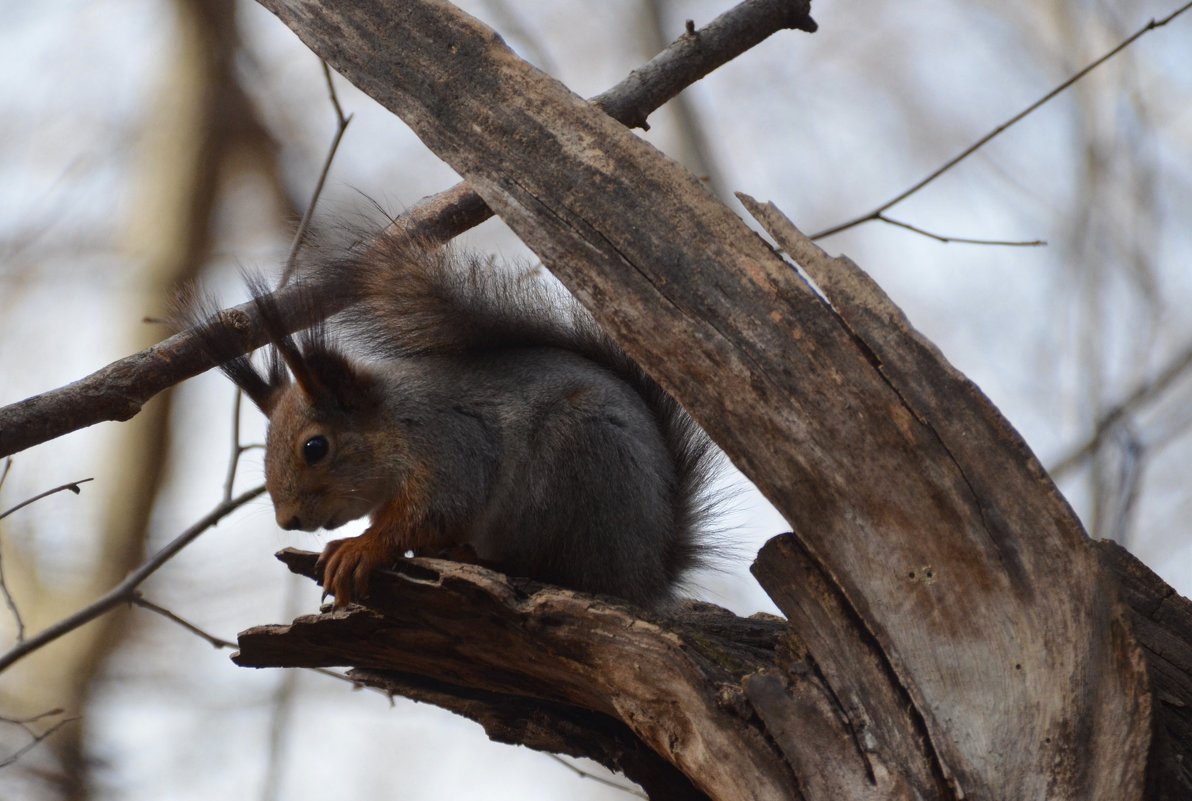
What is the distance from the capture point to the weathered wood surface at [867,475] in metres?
1.41

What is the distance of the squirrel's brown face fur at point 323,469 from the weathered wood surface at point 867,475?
68cm

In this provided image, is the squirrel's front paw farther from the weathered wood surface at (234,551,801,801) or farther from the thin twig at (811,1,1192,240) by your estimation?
the thin twig at (811,1,1192,240)

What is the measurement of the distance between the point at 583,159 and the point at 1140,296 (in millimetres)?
2661

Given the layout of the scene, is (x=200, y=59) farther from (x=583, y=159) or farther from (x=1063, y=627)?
(x=1063, y=627)

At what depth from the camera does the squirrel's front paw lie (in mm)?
1950

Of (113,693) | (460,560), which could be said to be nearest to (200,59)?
(113,693)

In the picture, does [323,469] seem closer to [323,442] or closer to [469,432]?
[323,442]

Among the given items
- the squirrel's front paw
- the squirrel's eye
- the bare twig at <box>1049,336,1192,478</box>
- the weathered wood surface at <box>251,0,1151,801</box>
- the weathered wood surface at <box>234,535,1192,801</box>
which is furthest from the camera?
the bare twig at <box>1049,336,1192,478</box>

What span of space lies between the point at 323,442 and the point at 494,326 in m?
0.41

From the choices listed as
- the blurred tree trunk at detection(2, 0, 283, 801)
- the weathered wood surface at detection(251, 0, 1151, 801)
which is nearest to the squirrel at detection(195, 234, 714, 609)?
the weathered wood surface at detection(251, 0, 1151, 801)

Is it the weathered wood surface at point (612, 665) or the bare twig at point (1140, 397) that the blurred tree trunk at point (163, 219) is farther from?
the bare twig at point (1140, 397)

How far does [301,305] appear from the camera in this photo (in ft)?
7.10

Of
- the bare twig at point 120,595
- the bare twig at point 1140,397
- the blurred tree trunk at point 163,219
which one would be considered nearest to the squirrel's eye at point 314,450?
the bare twig at point 120,595

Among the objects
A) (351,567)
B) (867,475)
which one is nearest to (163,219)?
(351,567)
